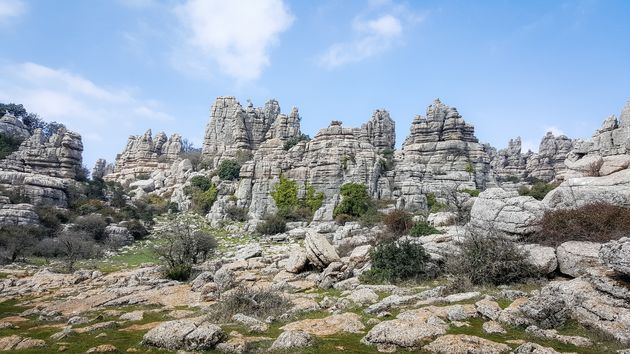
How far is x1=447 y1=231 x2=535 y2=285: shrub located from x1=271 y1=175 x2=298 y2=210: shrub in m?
52.1

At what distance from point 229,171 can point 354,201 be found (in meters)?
31.9

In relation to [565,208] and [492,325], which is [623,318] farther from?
[565,208]

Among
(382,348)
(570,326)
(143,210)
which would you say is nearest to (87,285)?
(382,348)

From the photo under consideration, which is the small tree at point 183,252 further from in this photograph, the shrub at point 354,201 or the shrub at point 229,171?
the shrub at point 229,171

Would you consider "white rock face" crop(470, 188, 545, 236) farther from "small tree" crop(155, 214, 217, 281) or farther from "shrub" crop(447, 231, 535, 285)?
"small tree" crop(155, 214, 217, 281)

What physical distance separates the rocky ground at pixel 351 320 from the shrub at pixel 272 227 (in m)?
32.0

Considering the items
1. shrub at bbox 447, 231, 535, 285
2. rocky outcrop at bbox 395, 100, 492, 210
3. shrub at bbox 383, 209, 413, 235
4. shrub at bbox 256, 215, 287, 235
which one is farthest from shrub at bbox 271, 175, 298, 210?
shrub at bbox 447, 231, 535, 285

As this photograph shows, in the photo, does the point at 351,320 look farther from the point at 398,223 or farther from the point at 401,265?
the point at 398,223

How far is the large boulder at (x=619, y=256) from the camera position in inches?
476

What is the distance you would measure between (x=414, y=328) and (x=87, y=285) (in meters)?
22.3

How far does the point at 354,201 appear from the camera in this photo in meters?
61.2

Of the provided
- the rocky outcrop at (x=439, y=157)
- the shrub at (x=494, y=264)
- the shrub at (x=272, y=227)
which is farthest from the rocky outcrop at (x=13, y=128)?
the shrub at (x=494, y=264)

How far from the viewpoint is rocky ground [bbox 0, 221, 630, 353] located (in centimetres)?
1032

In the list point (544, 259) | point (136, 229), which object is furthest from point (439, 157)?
point (544, 259)
